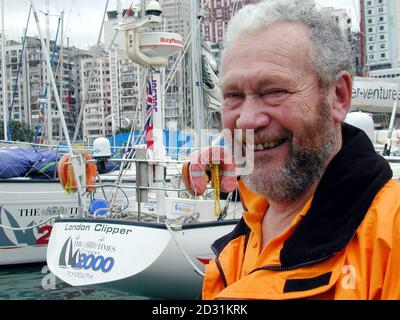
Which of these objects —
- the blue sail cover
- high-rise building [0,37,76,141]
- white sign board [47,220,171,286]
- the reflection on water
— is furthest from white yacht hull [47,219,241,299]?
high-rise building [0,37,76,141]

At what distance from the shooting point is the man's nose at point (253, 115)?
5.18 feet

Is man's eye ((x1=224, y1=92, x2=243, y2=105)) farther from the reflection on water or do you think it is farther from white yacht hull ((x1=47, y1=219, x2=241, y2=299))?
the reflection on water

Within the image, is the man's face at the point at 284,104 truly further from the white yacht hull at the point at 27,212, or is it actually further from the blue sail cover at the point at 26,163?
the blue sail cover at the point at 26,163

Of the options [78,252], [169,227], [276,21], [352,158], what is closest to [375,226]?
[352,158]

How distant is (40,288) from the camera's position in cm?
842

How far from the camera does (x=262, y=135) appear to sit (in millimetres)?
1579

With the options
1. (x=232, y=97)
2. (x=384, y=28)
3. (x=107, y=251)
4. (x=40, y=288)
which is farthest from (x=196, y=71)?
(x=384, y=28)

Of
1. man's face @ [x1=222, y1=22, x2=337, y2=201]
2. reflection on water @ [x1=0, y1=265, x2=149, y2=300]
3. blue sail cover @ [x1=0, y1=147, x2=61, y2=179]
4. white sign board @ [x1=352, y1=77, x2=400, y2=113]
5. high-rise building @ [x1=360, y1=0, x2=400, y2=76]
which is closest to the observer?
man's face @ [x1=222, y1=22, x2=337, y2=201]

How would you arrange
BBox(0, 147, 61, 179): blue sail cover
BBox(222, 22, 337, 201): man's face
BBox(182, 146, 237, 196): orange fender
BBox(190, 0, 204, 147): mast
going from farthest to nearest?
BBox(0, 147, 61, 179): blue sail cover, BBox(190, 0, 204, 147): mast, BBox(182, 146, 237, 196): orange fender, BBox(222, 22, 337, 201): man's face

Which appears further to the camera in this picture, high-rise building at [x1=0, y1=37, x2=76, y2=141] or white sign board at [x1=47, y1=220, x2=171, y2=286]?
high-rise building at [x1=0, y1=37, x2=76, y2=141]

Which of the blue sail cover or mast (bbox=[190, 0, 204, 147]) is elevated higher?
mast (bbox=[190, 0, 204, 147])

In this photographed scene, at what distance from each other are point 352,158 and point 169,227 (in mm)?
4771

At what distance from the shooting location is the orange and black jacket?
1.35 meters
